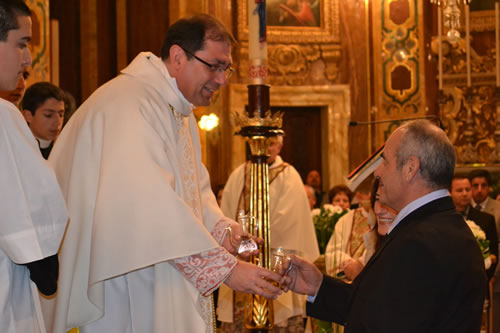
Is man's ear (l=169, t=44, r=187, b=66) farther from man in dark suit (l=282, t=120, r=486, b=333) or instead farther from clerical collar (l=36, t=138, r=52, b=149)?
clerical collar (l=36, t=138, r=52, b=149)

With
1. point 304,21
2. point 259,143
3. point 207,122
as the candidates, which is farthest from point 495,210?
point 304,21

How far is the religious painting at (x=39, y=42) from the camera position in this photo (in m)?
5.76

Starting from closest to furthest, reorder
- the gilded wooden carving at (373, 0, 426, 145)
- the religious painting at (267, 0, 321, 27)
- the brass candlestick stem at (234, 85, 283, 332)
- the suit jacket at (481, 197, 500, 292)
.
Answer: the brass candlestick stem at (234, 85, 283, 332), the suit jacket at (481, 197, 500, 292), the gilded wooden carving at (373, 0, 426, 145), the religious painting at (267, 0, 321, 27)

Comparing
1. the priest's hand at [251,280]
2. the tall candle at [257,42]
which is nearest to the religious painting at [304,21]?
the tall candle at [257,42]

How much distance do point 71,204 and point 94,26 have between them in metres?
9.17

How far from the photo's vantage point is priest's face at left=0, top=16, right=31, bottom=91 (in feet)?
8.00

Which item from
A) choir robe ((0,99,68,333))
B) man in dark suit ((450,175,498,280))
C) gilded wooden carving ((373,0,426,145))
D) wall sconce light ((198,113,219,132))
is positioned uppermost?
gilded wooden carving ((373,0,426,145))

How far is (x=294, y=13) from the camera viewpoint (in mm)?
13695

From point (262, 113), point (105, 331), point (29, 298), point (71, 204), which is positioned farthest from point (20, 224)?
point (262, 113)

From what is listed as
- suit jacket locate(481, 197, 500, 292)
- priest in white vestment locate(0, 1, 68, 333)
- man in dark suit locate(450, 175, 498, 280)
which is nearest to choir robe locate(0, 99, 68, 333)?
priest in white vestment locate(0, 1, 68, 333)

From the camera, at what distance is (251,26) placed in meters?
4.26

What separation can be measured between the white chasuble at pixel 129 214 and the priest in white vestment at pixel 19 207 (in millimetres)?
271

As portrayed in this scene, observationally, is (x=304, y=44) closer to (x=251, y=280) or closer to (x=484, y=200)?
(x=484, y=200)

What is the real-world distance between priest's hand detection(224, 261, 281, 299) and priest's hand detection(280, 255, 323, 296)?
0.29 m
